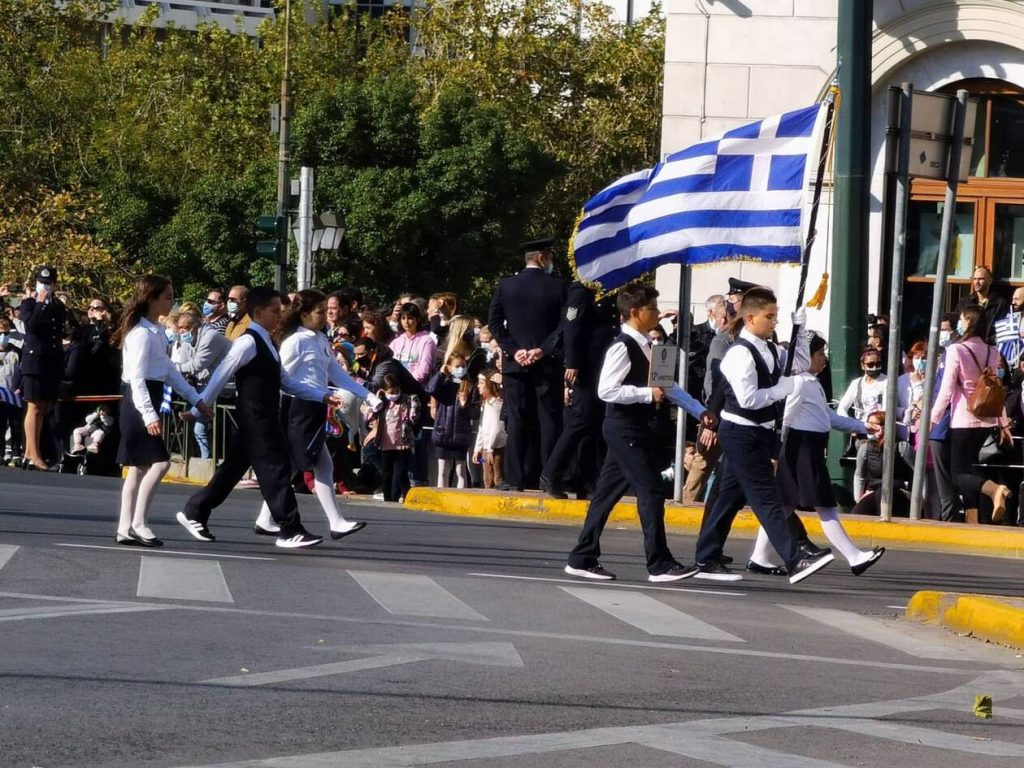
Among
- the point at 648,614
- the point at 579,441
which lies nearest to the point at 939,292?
the point at 579,441

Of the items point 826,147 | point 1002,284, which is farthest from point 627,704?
point 1002,284

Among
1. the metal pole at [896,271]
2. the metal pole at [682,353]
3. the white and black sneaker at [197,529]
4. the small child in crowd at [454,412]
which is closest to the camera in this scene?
the white and black sneaker at [197,529]

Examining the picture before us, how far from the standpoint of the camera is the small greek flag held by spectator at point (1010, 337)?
17.5 meters

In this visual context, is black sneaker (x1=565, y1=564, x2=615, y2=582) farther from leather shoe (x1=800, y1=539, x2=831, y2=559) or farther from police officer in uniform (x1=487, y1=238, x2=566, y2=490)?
police officer in uniform (x1=487, y1=238, x2=566, y2=490)

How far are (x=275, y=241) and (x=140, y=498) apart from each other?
19.9 meters

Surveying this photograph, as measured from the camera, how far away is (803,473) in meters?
12.8

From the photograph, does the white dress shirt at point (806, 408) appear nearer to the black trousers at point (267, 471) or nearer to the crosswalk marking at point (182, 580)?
the black trousers at point (267, 471)

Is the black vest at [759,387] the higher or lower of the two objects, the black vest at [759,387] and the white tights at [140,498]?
the higher

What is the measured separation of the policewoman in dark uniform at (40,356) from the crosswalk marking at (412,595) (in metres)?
10.4

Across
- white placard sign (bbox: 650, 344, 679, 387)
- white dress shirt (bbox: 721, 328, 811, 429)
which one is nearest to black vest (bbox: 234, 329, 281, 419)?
white placard sign (bbox: 650, 344, 679, 387)

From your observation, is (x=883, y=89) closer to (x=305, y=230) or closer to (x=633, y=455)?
(x=305, y=230)

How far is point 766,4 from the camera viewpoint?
23750 mm

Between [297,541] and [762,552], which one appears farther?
[297,541]

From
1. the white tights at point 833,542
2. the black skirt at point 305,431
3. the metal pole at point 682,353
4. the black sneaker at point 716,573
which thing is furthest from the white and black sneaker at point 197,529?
the metal pole at point 682,353
